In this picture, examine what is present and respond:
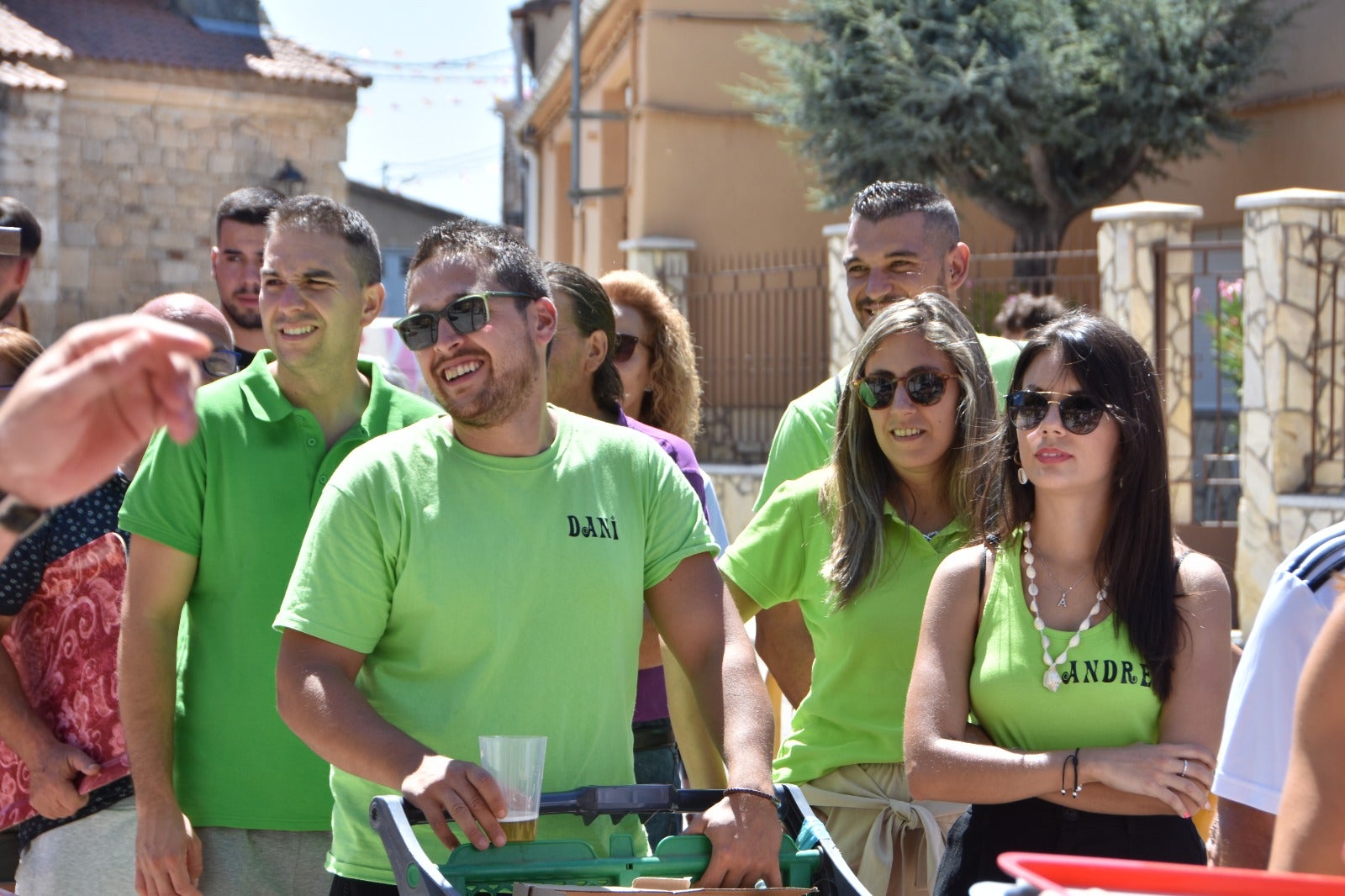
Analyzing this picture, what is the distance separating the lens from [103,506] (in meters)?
3.70

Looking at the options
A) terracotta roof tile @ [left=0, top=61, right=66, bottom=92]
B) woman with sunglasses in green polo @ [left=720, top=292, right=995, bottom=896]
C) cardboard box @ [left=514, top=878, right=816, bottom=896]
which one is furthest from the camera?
terracotta roof tile @ [left=0, top=61, right=66, bottom=92]

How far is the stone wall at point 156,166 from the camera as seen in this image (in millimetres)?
20547

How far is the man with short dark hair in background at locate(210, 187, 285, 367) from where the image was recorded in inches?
200

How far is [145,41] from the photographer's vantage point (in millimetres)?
21422

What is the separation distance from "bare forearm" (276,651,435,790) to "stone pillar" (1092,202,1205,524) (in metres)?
9.51

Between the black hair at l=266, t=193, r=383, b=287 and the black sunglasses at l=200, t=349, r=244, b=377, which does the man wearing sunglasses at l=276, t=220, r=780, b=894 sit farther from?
the black sunglasses at l=200, t=349, r=244, b=377

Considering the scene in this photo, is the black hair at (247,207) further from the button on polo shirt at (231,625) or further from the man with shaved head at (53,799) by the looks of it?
the button on polo shirt at (231,625)

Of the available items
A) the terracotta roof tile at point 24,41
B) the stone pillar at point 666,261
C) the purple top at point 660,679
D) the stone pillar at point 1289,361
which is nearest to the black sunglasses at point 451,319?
the purple top at point 660,679

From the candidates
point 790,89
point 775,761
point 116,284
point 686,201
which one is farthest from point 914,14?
point 775,761

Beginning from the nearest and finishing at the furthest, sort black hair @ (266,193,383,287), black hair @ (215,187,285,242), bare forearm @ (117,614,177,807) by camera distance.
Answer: bare forearm @ (117,614,177,807)
black hair @ (266,193,383,287)
black hair @ (215,187,285,242)

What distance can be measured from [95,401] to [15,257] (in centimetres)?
352

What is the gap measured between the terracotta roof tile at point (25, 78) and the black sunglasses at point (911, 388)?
17.8m

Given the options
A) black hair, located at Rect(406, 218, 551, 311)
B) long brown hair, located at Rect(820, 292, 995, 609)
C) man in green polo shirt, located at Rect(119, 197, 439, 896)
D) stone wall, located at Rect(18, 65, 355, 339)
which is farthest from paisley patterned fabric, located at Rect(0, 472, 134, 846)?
stone wall, located at Rect(18, 65, 355, 339)

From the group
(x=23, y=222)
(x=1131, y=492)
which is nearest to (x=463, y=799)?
(x=1131, y=492)
